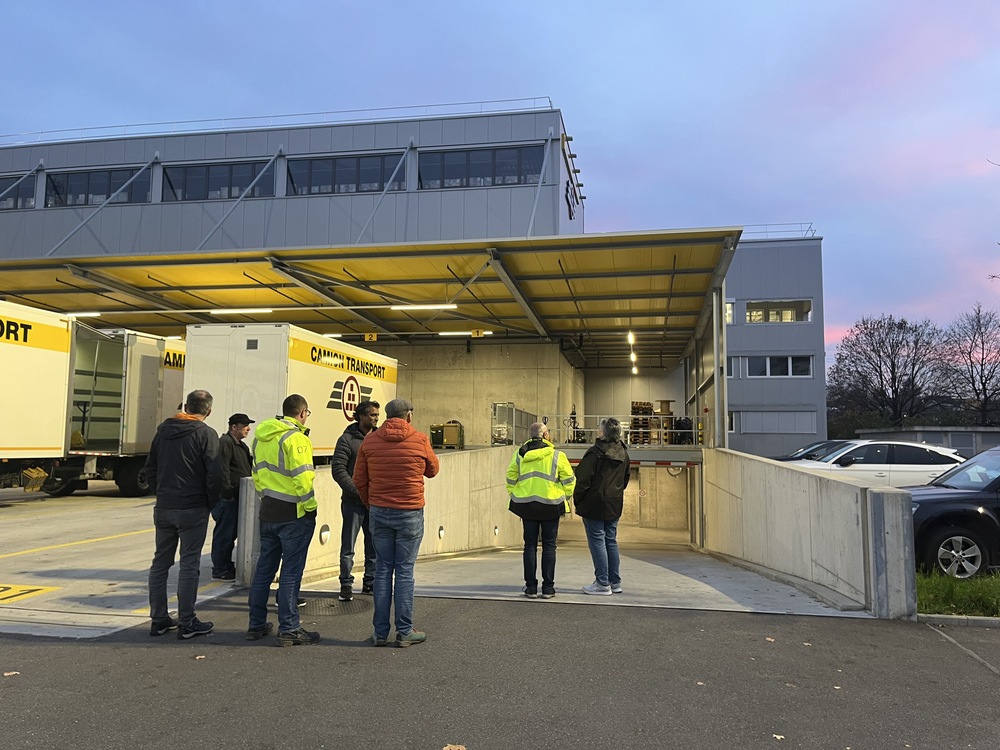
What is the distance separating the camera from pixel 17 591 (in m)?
6.51

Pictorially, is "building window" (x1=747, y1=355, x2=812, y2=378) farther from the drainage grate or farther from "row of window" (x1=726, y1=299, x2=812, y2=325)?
the drainage grate

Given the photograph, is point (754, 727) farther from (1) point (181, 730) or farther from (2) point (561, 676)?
(1) point (181, 730)

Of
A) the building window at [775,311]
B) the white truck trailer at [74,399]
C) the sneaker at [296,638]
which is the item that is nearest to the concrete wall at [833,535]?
the sneaker at [296,638]

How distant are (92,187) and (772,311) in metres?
35.0

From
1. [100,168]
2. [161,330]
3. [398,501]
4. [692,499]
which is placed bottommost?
[692,499]

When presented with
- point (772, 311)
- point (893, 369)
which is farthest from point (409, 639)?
point (893, 369)

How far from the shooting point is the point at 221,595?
648cm

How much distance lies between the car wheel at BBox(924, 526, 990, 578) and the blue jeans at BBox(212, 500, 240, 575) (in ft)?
24.4

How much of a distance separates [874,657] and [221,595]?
18.0 feet

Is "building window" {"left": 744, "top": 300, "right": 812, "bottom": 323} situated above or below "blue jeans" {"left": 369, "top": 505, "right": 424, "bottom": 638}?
above

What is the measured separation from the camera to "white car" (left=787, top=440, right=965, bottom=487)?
1393cm

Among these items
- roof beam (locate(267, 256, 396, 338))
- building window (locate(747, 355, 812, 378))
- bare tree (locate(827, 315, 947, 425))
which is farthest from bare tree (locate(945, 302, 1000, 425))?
roof beam (locate(267, 256, 396, 338))

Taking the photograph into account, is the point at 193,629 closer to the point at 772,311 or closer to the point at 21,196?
the point at 21,196

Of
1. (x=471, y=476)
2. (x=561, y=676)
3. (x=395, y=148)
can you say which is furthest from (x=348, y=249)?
(x=395, y=148)
